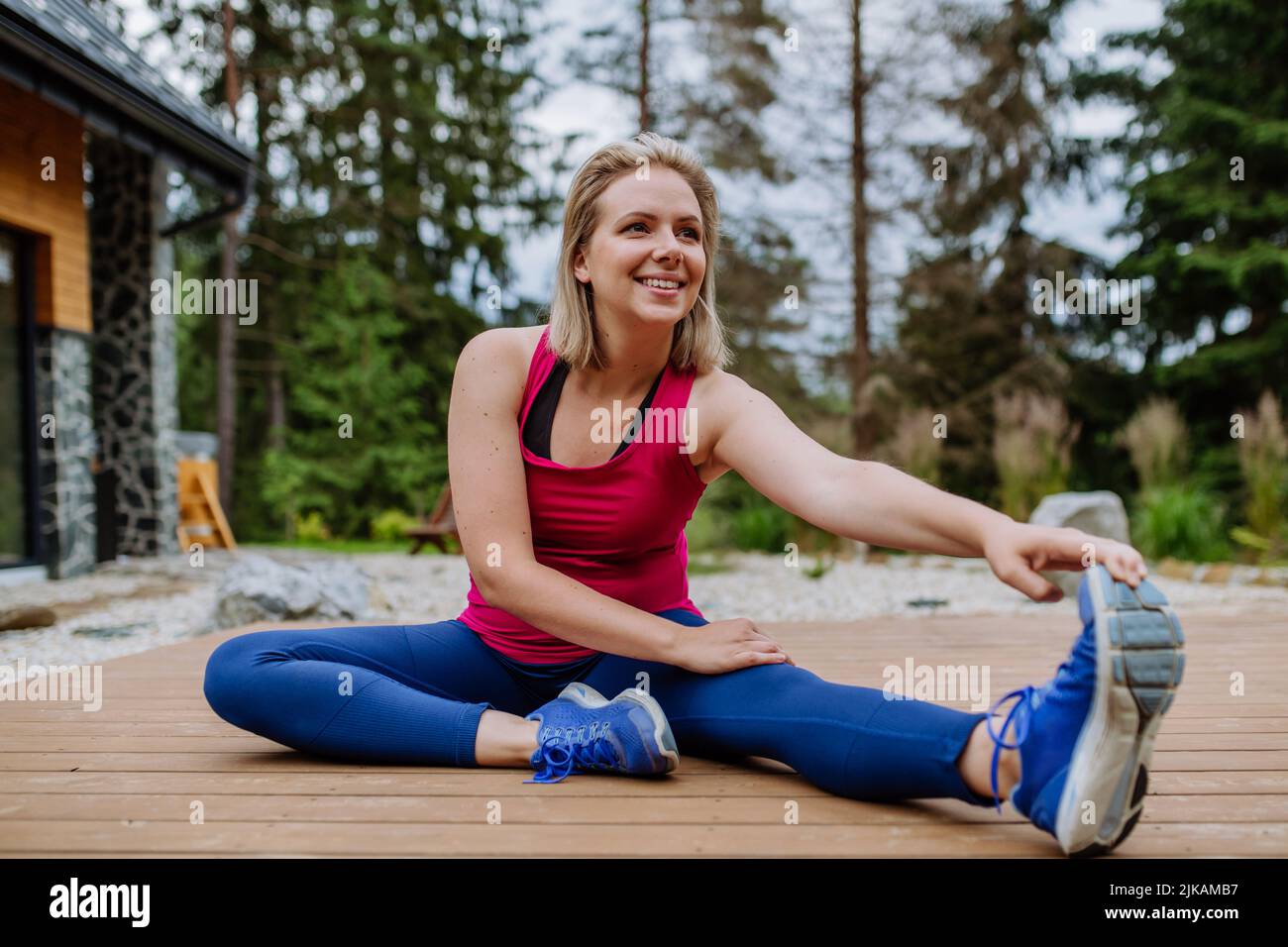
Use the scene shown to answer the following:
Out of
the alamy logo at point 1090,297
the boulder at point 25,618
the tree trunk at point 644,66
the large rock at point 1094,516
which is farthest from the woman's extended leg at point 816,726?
the alamy logo at point 1090,297

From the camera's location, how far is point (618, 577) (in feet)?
5.96

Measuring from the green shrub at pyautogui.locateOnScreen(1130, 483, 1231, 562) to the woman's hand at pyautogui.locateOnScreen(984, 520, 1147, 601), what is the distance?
645 cm

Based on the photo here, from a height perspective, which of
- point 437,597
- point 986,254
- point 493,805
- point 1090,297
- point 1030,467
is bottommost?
point 437,597

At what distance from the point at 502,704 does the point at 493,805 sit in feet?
1.52

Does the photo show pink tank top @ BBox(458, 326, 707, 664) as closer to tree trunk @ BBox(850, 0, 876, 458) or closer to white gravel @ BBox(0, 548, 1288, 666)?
white gravel @ BBox(0, 548, 1288, 666)

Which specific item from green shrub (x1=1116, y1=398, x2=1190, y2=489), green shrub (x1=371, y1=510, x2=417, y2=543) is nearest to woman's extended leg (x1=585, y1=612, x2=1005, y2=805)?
green shrub (x1=1116, y1=398, x2=1190, y2=489)

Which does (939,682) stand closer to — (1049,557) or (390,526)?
(1049,557)

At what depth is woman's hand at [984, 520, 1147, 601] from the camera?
1122 mm

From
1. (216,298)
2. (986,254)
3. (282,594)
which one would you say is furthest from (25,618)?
(986,254)

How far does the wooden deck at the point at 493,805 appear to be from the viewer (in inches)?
50.3
